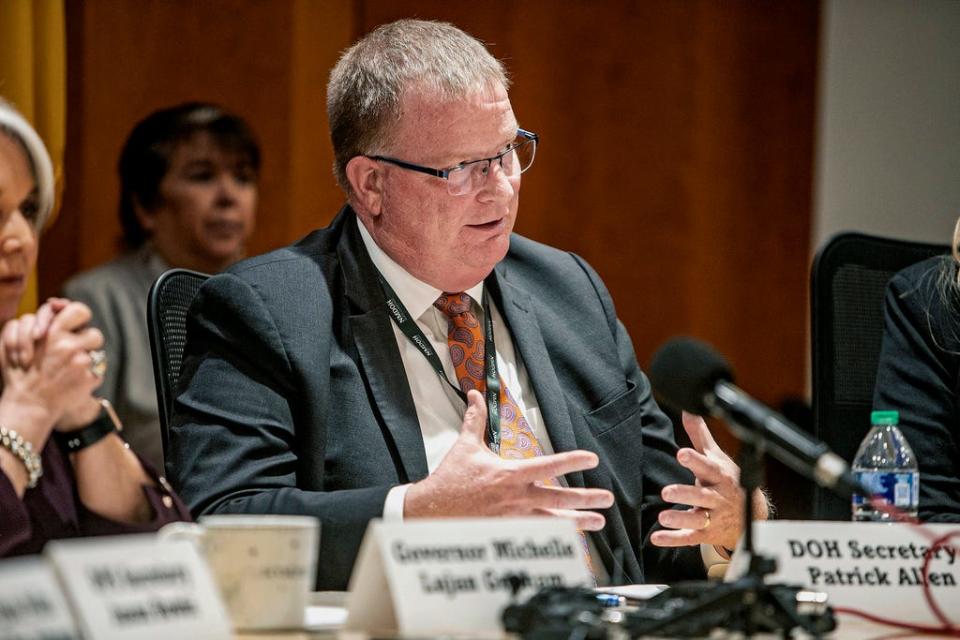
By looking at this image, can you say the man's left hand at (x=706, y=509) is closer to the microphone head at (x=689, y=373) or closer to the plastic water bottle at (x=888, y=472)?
the plastic water bottle at (x=888, y=472)

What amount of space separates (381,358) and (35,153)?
72 cm

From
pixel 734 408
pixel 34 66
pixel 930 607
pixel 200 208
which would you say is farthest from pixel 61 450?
pixel 200 208

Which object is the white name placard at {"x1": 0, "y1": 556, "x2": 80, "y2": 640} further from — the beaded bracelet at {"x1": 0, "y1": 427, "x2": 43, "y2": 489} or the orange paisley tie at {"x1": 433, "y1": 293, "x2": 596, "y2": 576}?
the orange paisley tie at {"x1": 433, "y1": 293, "x2": 596, "y2": 576}

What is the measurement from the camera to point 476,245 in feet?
8.16

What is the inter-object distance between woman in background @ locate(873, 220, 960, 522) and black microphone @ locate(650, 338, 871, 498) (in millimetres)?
1095

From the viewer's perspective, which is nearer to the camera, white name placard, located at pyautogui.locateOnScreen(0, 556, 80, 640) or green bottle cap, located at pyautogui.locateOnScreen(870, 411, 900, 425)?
white name placard, located at pyautogui.locateOnScreen(0, 556, 80, 640)

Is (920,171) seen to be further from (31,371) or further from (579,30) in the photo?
(31,371)

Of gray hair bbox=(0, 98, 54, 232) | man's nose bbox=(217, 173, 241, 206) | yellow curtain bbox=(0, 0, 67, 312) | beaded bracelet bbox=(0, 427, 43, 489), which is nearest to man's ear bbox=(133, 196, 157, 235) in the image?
man's nose bbox=(217, 173, 241, 206)

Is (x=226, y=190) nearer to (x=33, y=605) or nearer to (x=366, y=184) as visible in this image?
(x=366, y=184)

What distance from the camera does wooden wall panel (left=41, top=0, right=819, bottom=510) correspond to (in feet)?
15.2

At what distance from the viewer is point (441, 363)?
7.89ft

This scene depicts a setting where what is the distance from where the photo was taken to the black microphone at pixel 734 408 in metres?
1.40

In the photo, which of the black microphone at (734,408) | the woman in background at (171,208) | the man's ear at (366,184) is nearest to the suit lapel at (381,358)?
the man's ear at (366,184)

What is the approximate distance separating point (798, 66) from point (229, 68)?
8.47 ft
